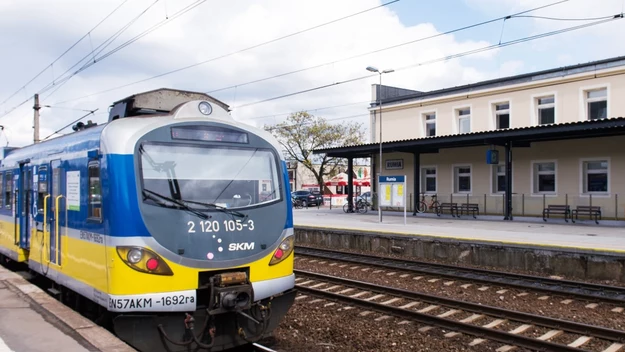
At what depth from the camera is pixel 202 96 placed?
23.1 ft

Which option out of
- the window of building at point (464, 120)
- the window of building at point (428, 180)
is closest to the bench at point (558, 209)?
the window of building at point (428, 180)

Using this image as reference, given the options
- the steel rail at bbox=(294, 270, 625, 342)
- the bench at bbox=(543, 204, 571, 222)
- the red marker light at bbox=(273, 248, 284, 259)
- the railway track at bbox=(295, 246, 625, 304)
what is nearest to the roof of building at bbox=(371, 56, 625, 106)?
the bench at bbox=(543, 204, 571, 222)

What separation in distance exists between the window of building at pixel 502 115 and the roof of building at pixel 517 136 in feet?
10.6

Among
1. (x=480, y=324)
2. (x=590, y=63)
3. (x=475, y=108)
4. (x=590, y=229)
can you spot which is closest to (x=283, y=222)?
(x=480, y=324)

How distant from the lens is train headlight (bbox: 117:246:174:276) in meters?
4.91

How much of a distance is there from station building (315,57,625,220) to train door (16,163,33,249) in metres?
16.8

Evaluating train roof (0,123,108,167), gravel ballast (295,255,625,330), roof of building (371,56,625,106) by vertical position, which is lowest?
gravel ballast (295,255,625,330)

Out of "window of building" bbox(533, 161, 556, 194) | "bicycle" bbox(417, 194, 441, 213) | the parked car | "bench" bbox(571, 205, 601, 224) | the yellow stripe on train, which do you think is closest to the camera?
the yellow stripe on train

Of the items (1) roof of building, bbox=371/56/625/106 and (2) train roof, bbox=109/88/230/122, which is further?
(1) roof of building, bbox=371/56/625/106

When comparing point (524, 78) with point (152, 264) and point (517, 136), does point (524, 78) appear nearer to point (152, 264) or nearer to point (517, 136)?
point (517, 136)

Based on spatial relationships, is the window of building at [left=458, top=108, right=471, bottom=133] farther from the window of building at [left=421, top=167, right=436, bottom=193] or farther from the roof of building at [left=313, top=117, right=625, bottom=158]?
the window of building at [left=421, top=167, right=436, bottom=193]

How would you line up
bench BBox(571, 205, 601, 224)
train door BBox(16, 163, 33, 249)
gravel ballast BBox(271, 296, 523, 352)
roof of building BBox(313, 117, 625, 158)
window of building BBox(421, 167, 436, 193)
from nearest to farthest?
gravel ballast BBox(271, 296, 523, 352), train door BBox(16, 163, 33, 249), roof of building BBox(313, 117, 625, 158), bench BBox(571, 205, 601, 224), window of building BBox(421, 167, 436, 193)

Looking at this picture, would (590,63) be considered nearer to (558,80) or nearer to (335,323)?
(558,80)

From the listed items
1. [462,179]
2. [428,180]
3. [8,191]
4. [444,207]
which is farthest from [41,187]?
[428,180]
